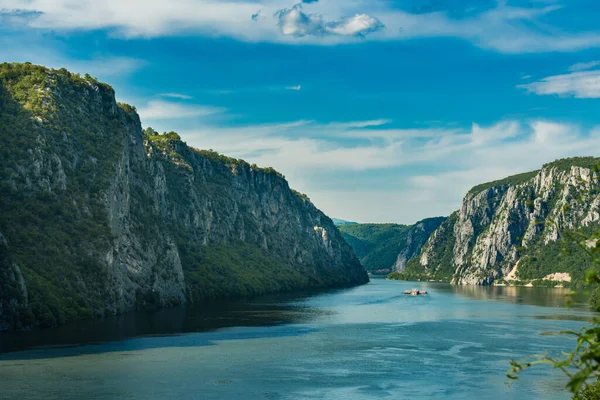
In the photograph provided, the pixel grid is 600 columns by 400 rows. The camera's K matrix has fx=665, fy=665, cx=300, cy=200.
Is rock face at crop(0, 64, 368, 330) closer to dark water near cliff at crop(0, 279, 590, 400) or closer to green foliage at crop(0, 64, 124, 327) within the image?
green foliage at crop(0, 64, 124, 327)

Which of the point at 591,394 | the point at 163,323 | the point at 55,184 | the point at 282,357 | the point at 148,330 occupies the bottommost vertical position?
the point at 282,357

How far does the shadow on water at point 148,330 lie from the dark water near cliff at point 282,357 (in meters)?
0.18

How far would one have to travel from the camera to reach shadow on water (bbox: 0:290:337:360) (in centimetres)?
8550

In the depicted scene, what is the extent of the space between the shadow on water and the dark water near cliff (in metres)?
0.18

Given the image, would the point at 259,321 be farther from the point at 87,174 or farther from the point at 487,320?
the point at 87,174

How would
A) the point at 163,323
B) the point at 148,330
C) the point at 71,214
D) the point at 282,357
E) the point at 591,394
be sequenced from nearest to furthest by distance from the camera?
the point at 591,394
the point at 282,357
the point at 148,330
the point at 163,323
the point at 71,214

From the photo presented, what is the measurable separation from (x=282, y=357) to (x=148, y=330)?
34.6 metres

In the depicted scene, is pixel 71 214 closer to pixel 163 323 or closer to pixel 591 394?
pixel 163 323

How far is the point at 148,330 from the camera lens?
108 meters

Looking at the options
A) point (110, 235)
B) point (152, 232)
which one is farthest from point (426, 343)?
point (152, 232)

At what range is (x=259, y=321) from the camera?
418 ft

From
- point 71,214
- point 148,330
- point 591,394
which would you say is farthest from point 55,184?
point 591,394

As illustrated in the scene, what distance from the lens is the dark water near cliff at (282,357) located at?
6147cm

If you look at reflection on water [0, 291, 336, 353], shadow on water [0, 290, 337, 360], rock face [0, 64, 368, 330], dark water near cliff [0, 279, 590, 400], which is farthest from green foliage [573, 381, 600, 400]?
rock face [0, 64, 368, 330]
